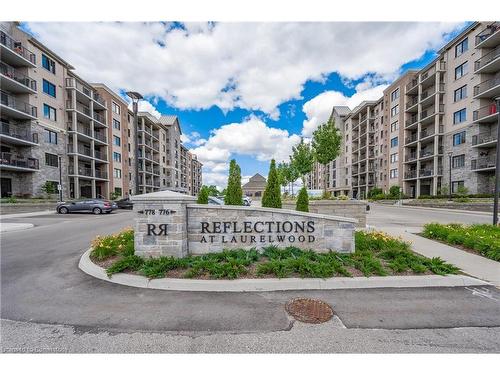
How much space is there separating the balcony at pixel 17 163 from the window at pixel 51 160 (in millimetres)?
1694

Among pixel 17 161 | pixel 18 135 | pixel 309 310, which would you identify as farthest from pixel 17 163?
pixel 309 310

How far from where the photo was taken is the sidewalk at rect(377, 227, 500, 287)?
17.1ft

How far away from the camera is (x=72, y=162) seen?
29.7 meters

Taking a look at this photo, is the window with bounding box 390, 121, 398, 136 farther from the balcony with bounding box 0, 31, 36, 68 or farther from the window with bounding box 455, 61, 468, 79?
the balcony with bounding box 0, 31, 36, 68

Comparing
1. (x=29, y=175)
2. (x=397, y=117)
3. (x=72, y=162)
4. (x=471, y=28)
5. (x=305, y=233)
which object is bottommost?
(x=305, y=233)

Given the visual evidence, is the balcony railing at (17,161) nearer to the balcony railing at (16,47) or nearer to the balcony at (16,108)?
the balcony at (16,108)

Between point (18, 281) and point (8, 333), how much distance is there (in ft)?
8.44

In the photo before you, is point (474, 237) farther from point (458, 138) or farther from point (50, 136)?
point (50, 136)

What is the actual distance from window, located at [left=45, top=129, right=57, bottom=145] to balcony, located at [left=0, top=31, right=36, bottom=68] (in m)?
7.19

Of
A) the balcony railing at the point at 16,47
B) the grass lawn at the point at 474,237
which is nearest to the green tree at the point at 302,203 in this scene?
the grass lawn at the point at 474,237

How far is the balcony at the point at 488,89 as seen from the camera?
2478 centimetres

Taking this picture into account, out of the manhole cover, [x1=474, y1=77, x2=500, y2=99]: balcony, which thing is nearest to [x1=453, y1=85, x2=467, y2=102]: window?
[x1=474, y1=77, x2=500, y2=99]: balcony

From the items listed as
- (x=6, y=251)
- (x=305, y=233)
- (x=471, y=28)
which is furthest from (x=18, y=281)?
(x=471, y=28)

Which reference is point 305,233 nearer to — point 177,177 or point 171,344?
point 171,344
